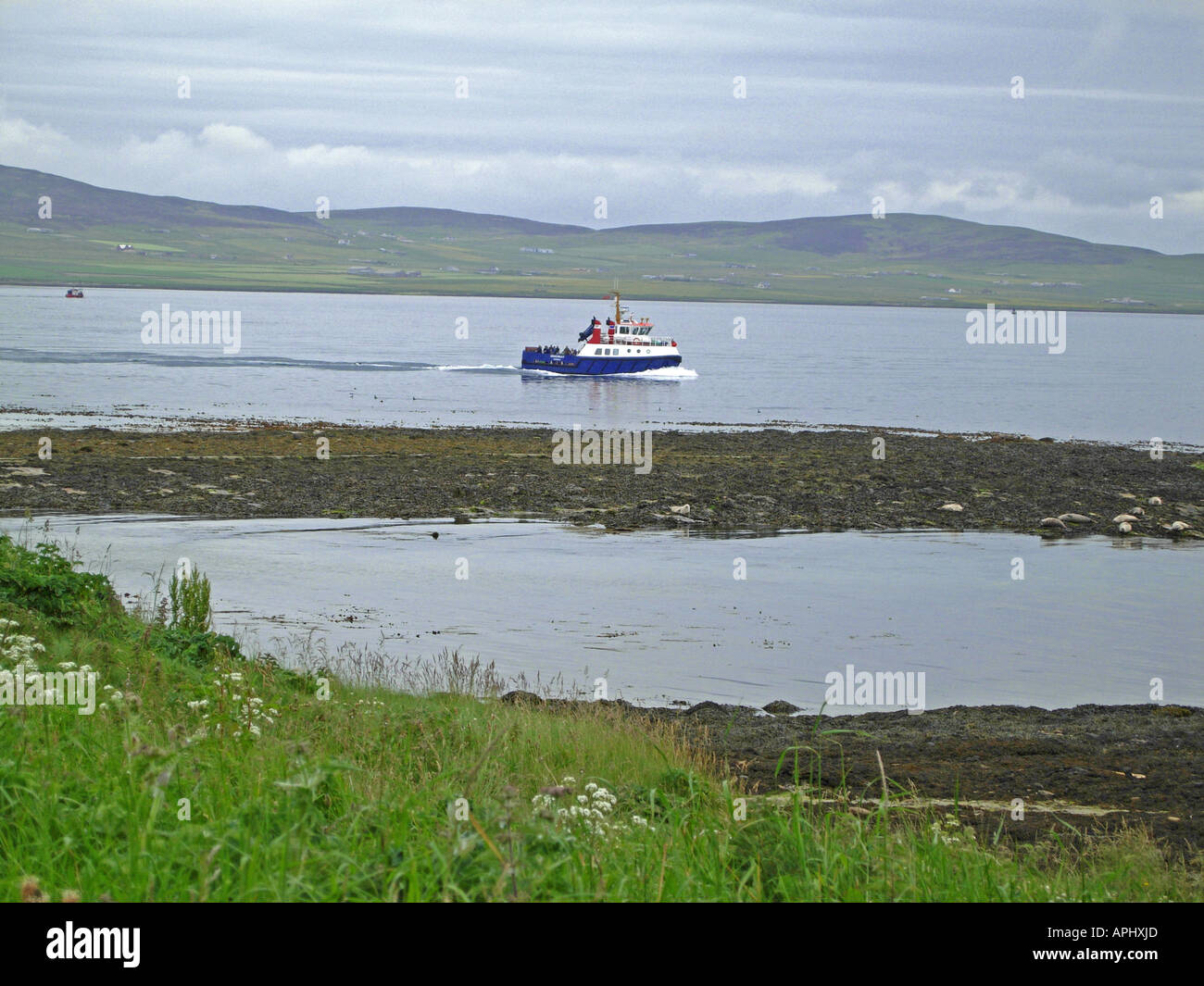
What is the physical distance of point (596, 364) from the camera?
3056 inches

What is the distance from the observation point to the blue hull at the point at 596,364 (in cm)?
7750

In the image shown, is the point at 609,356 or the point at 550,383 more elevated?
the point at 609,356

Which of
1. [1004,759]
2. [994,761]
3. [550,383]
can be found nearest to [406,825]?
[994,761]

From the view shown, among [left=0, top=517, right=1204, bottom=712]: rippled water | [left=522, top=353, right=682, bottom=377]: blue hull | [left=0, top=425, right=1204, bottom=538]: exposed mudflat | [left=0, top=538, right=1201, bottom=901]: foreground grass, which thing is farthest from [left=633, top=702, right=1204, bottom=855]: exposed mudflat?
[left=522, top=353, right=682, bottom=377]: blue hull

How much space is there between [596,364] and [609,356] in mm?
982

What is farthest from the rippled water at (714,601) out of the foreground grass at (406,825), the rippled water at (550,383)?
the rippled water at (550,383)

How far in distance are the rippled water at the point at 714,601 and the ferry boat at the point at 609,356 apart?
53159 mm

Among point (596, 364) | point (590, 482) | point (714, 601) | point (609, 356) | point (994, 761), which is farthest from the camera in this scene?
point (596, 364)

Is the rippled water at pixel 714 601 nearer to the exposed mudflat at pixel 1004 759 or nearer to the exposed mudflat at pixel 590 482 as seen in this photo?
the exposed mudflat at pixel 1004 759

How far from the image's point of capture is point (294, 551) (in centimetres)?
2094

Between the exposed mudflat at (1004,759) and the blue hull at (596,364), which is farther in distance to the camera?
the blue hull at (596,364)

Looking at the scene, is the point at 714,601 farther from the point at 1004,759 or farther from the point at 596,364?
the point at 596,364

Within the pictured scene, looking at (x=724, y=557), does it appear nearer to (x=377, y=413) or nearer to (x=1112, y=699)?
(x=1112, y=699)
